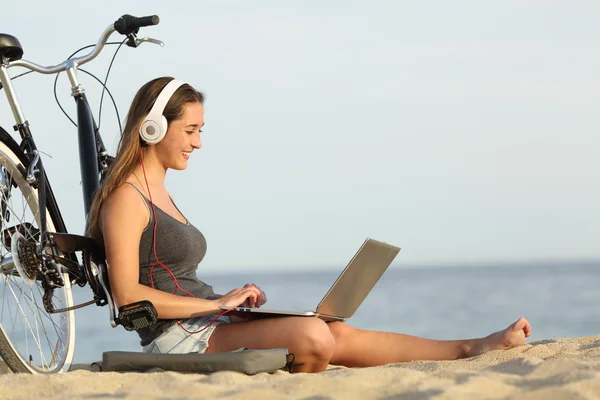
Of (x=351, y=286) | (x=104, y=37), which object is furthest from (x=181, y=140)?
(x=104, y=37)

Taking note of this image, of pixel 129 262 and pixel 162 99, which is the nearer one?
pixel 129 262

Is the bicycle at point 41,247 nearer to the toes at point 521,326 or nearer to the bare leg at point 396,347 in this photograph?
the bare leg at point 396,347

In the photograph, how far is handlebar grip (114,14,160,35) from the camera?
4055 millimetres

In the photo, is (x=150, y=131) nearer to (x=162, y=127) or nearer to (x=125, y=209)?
(x=162, y=127)

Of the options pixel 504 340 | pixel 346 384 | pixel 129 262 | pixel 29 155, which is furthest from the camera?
pixel 29 155

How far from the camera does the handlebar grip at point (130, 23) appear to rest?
405 cm

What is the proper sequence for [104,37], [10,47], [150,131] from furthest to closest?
[104,37]
[10,47]
[150,131]

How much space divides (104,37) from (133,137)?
965mm

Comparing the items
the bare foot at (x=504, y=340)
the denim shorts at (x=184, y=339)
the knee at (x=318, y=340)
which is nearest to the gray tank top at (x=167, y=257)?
the denim shorts at (x=184, y=339)

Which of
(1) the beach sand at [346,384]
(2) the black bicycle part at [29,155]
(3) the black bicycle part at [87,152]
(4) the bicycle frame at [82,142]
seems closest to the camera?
(1) the beach sand at [346,384]

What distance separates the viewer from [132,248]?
3227 millimetres

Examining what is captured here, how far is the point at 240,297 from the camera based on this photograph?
3.29 metres

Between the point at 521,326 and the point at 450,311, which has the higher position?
the point at 521,326

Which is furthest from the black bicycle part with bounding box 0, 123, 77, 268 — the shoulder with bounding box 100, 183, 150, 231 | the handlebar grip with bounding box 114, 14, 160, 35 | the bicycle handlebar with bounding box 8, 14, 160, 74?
the handlebar grip with bounding box 114, 14, 160, 35
